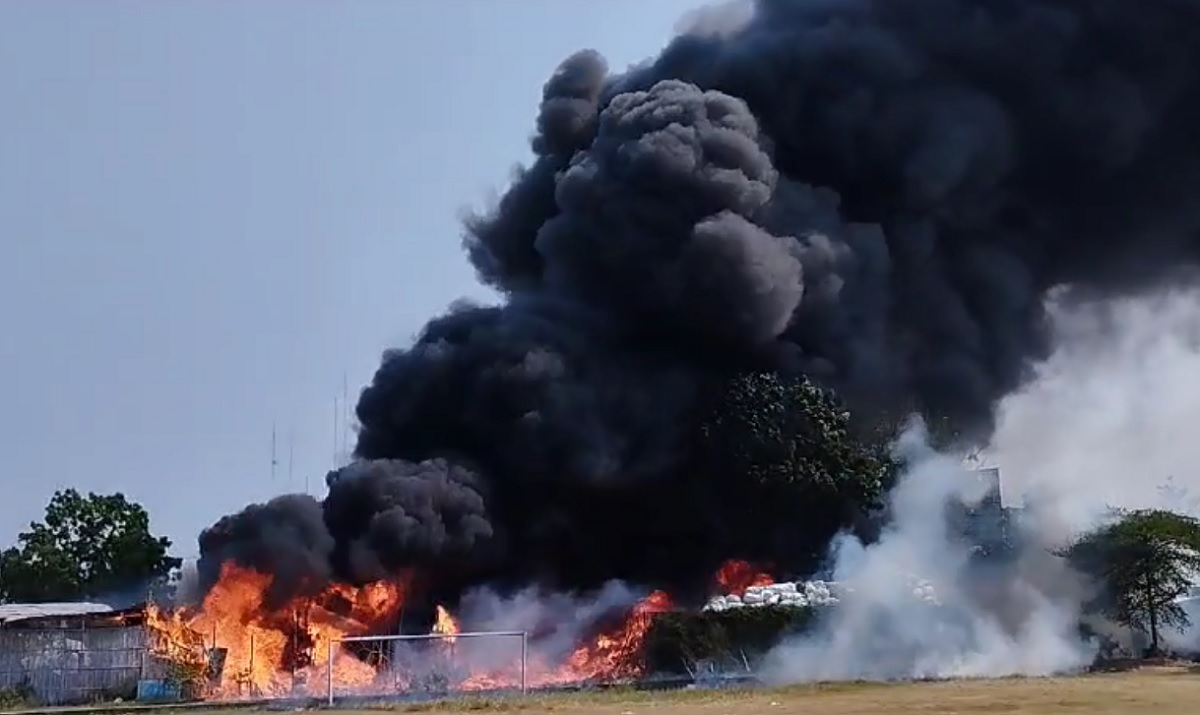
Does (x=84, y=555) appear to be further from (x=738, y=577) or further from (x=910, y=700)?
(x=910, y=700)

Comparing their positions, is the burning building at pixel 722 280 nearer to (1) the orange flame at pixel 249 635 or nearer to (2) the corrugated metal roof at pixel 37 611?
(1) the orange flame at pixel 249 635

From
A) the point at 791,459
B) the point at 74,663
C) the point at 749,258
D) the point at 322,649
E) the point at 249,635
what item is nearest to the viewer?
the point at 322,649

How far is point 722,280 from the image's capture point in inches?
2445

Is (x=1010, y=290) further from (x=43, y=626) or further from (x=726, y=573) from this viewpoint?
(x=43, y=626)

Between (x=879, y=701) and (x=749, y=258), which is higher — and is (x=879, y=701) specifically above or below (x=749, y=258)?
below

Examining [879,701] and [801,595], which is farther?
[801,595]

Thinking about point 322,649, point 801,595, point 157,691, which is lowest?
point 157,691

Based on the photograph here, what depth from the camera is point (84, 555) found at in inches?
4087

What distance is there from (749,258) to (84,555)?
62.7 m

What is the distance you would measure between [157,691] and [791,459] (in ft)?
90.2

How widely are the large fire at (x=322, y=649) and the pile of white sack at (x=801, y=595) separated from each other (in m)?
3.26

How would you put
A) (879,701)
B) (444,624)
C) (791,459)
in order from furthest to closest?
(791,459), (444,624), (879,701)

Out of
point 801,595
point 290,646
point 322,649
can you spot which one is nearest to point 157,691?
point 290,646

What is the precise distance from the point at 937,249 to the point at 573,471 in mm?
22883
